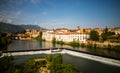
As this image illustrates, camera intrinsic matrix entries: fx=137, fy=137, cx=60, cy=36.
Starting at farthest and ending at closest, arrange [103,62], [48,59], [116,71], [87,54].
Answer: [87,54], [103,62], [48,59], [116,71]

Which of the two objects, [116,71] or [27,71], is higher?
[27,71]

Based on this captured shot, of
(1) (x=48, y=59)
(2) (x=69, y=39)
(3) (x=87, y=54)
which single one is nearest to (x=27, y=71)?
(1) (x=48, y=59)

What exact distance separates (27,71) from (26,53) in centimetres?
A: 820

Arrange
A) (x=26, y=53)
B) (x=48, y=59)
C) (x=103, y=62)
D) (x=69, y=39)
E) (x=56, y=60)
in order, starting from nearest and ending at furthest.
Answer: (x=56, y=60) → (x=48, y=59) → (x=103, y=62) → (x=26, y=53) → (x=69, y=39)

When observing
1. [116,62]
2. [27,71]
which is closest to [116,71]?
[116,62]

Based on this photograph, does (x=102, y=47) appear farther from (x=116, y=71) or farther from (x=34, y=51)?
(x=116, y=71)

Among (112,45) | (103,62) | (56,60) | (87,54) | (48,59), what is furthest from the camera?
(112,45)

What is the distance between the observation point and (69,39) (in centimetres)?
2842

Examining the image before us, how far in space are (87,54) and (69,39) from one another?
1550 centimetres

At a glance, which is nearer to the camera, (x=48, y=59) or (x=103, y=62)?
(x=48, y=59)

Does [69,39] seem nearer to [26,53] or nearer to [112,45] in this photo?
[112,45]

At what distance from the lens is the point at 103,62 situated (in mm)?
10977

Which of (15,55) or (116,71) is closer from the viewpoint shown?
(116,71)

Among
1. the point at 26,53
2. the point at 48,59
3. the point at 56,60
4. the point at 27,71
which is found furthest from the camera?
the point at 26,53
